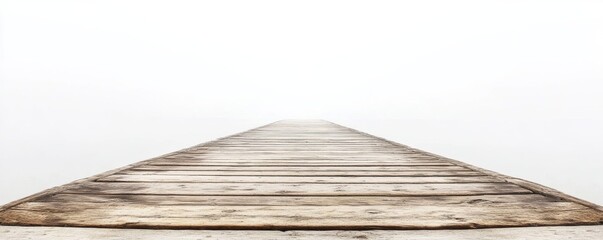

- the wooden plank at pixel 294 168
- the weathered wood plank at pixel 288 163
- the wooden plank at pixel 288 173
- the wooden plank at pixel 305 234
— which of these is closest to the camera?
the wooden plank at pixel 305 234

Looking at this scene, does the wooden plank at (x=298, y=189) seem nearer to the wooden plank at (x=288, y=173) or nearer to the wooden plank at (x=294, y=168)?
the wooden plank at (x=288, y=173)

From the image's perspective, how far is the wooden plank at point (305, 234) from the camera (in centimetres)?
159

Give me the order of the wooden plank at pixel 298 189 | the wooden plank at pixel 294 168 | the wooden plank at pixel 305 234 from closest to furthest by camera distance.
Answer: the wooden plank at pixel 305 234 < the wooden plank at pixel 298 189 < the wooden plank at pixel 294 168

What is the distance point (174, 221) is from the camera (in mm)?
1807

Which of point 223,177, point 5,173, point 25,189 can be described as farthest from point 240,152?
point 5,173

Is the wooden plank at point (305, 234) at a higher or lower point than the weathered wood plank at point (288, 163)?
lower

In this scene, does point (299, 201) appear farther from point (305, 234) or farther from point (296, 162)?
point (296, 162)

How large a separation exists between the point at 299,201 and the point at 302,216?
0.30 metres

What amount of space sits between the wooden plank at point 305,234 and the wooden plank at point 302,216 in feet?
0.19

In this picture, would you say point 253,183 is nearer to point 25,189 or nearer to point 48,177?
point 25,189

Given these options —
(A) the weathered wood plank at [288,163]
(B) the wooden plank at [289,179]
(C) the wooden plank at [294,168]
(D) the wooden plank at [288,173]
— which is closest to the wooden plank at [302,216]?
(B) the wooden plank at [289,179]

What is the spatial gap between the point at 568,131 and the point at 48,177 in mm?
166831

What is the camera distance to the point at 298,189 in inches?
100

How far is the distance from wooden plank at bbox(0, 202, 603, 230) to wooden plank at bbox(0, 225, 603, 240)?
2.2 inches
